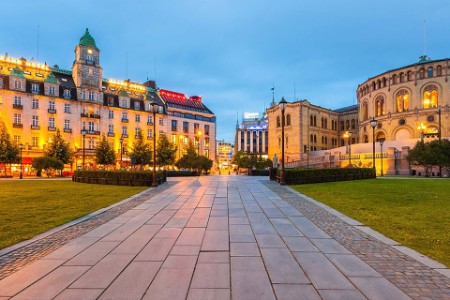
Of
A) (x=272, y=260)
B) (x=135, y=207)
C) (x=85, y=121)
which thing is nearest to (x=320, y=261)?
(x=272, y=260)

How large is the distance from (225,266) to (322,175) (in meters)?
21.1

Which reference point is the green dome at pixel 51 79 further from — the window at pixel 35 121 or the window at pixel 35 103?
the window at pixel 35 121

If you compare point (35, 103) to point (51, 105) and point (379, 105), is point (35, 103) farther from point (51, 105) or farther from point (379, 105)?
point (379, 105)

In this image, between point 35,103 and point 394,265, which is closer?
point 394,265

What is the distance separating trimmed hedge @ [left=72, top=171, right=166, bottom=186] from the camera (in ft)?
70.0

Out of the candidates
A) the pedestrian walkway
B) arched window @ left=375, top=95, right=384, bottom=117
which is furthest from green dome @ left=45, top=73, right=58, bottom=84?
arched window @ left=375, top=95, right=384, bottom=117

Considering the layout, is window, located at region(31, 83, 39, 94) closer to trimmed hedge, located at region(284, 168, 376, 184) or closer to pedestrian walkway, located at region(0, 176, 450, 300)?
trimmed hedge, located at region(284, 168, 376, 184)

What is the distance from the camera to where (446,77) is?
58938 millimetres

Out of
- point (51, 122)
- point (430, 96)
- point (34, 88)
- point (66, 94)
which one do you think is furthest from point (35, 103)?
point (430, 96)

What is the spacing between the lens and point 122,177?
866 inches

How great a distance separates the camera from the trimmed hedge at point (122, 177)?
840 inches

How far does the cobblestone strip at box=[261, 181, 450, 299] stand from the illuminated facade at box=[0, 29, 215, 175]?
44976 millimetres

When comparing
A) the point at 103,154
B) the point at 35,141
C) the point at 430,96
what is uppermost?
the point at 430,96

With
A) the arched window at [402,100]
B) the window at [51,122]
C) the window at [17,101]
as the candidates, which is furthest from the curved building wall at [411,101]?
the window at [17,101]
